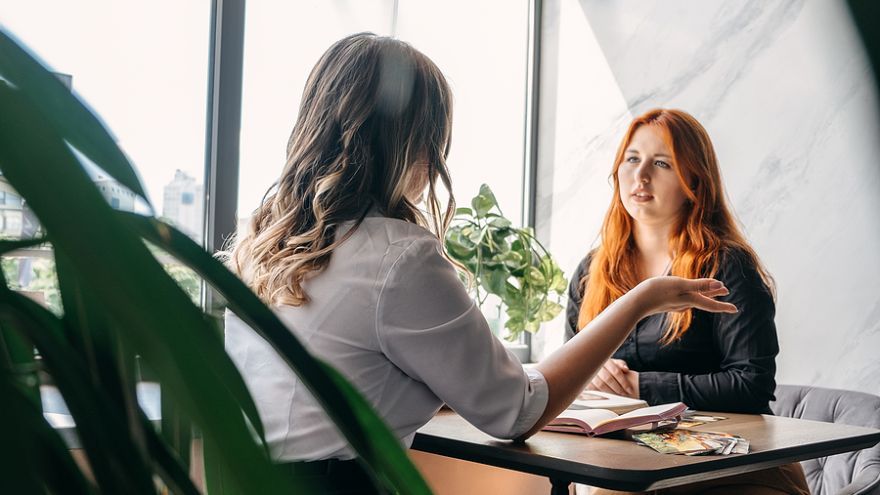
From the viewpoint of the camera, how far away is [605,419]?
1901 millimetres

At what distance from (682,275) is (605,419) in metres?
0.87

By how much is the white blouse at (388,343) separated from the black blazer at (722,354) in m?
1.05

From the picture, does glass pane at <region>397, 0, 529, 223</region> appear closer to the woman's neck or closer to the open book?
the woman's neck

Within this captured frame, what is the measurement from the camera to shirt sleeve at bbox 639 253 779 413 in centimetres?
240

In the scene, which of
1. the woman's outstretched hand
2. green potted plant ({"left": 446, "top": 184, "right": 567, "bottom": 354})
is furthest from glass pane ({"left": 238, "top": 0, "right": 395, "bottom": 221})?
the woman's outstretched hand

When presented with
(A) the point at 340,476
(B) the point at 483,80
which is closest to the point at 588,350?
(A) the point at 340,476

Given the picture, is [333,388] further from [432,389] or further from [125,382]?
[432,389]

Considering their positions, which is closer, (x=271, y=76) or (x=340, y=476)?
(x=340, y=476)

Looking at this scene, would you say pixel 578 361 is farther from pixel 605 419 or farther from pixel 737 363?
pixel 737 363

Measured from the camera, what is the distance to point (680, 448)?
1761 millimetres

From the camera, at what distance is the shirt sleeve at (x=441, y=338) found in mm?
1444

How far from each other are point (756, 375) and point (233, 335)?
4.80 ft

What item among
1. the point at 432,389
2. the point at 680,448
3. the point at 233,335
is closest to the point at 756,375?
the point at 680,448

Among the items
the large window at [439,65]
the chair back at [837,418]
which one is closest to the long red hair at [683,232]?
the chair back at [837,418]
